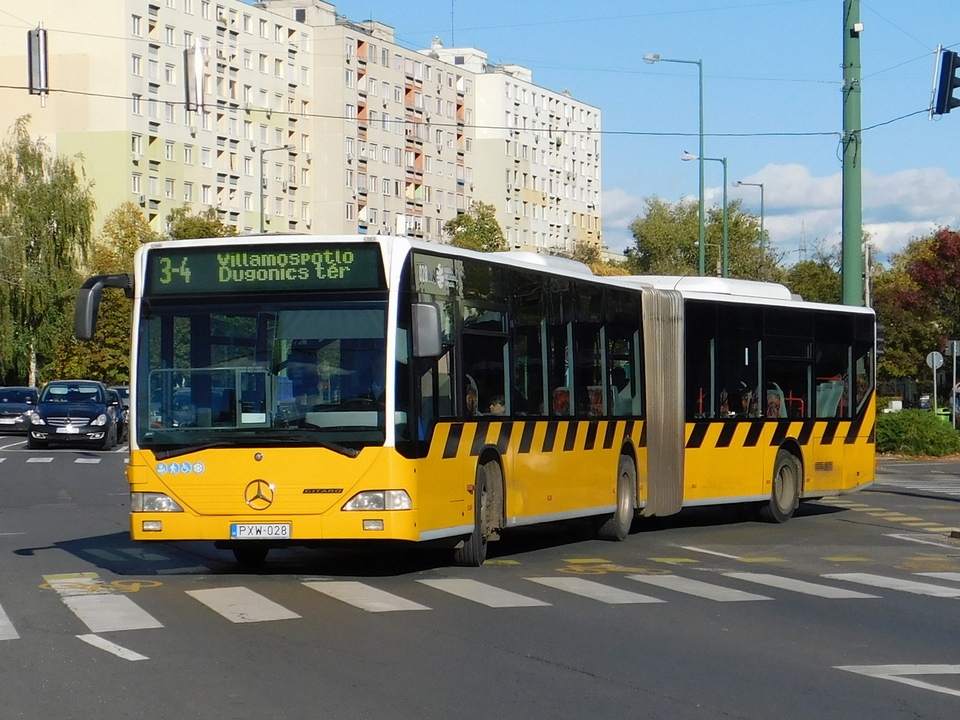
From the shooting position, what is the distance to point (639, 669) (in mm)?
9477

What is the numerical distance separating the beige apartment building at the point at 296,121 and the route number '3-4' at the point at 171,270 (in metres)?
62.2

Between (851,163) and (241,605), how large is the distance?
20.2 meters

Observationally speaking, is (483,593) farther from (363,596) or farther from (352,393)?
(352,393)

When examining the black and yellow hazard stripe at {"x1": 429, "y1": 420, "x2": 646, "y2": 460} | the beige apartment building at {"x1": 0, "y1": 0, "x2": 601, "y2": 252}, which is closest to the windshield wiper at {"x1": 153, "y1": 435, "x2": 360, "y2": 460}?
the black and yellow hazard stripe at {"x1": 429, "y1": 420, "x2": 646, "y2": 460}

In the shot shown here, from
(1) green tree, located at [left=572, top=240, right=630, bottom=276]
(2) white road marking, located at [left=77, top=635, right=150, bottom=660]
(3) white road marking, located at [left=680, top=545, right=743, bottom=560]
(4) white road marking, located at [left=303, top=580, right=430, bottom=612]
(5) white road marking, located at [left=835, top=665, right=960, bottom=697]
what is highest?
(1) green tree, located at [left=572, top=240, right=630, bottom=276]

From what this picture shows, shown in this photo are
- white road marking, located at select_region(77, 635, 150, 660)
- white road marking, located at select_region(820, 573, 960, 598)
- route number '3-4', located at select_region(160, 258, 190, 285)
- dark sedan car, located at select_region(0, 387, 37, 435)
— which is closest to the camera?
white road marking, located at select_region(77, 635, 150, 660)

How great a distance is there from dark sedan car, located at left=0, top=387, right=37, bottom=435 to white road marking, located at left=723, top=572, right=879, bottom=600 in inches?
1605

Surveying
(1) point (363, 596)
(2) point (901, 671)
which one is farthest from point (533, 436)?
(2) point (901, 671)

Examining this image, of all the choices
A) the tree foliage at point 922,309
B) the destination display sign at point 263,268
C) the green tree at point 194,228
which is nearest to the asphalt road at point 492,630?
the destination display sign at point 263,268

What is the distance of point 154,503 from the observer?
14016 mm

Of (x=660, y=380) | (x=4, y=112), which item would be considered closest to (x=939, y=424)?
(x=660, y=380)

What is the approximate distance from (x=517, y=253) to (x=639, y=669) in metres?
8.41

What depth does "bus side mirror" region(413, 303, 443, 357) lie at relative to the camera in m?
13.7

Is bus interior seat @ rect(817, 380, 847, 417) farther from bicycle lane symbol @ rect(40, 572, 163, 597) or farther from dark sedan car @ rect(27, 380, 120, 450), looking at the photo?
dark sedan car @ rect(27, 380, 120, 450)
